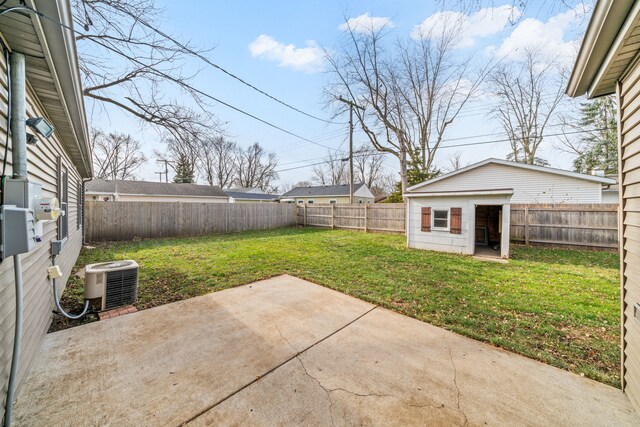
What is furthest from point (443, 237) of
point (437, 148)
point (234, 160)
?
point (234, 160)

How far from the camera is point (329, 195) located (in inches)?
1125

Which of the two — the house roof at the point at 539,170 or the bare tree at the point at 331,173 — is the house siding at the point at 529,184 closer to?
the house roof at the point at 539,170

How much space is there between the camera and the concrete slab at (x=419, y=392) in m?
1.72

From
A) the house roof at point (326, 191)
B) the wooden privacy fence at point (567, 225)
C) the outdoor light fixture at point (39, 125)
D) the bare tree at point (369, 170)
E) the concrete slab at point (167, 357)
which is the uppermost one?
the bare tree at point (369, 170)

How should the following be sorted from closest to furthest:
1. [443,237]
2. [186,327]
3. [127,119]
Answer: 1. [186,327]
2. [127,119]
3. [443,237]

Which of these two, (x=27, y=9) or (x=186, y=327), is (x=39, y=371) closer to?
(x=186, y=327)

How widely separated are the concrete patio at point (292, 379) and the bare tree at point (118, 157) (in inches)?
1091

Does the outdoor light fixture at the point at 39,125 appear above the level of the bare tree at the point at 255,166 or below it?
below

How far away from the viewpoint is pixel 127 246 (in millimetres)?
8266

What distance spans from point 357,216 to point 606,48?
37.7ft

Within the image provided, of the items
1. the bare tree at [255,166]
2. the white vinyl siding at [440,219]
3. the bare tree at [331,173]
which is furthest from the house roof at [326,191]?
the white vinyl siding at [440,219]

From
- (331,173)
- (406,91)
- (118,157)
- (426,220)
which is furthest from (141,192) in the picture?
(331,173)

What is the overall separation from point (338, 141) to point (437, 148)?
6.45 metres

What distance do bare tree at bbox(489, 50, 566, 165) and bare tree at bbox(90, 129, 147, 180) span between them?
30.3 meters
